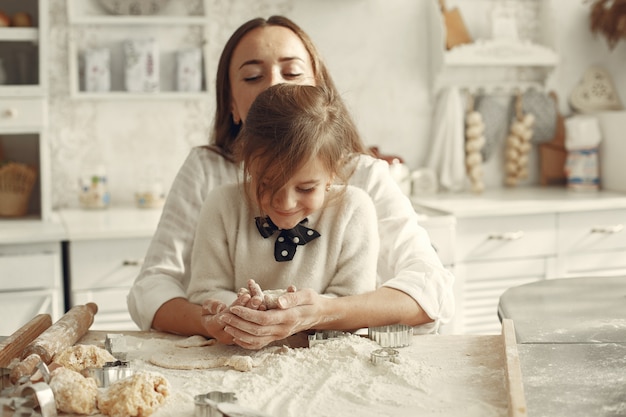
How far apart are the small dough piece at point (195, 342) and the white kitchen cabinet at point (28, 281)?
136cm

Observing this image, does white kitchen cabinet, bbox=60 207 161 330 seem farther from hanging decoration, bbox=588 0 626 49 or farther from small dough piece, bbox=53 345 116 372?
hanging decoration, bbox=588 0 626 49

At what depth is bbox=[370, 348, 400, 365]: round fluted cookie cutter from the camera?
1.20 meters

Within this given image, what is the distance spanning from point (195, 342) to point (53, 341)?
0.24 meters

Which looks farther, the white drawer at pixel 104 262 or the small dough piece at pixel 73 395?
the white drawer at pixel 104 262

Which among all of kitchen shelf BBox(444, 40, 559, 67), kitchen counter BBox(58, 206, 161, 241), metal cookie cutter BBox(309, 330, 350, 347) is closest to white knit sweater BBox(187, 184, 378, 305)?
metal cookie cutter BBox(309, 330, 350, 347)

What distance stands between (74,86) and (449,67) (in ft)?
5.29

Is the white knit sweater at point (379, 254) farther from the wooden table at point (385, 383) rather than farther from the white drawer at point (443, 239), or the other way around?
the white drawer at point (443, 239)

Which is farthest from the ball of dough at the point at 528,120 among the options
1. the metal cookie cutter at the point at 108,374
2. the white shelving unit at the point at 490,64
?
the metal cookie cutter at the point at 108,374

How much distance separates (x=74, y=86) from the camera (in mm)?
3090

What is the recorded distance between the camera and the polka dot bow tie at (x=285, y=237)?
1422 mm

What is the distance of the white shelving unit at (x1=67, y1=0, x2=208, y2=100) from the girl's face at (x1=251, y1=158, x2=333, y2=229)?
188 cm

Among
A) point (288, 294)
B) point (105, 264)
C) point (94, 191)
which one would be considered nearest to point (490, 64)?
point (94, 191)

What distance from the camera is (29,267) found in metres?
2.62

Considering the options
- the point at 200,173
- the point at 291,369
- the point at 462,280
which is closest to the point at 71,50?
the point at 200,173
